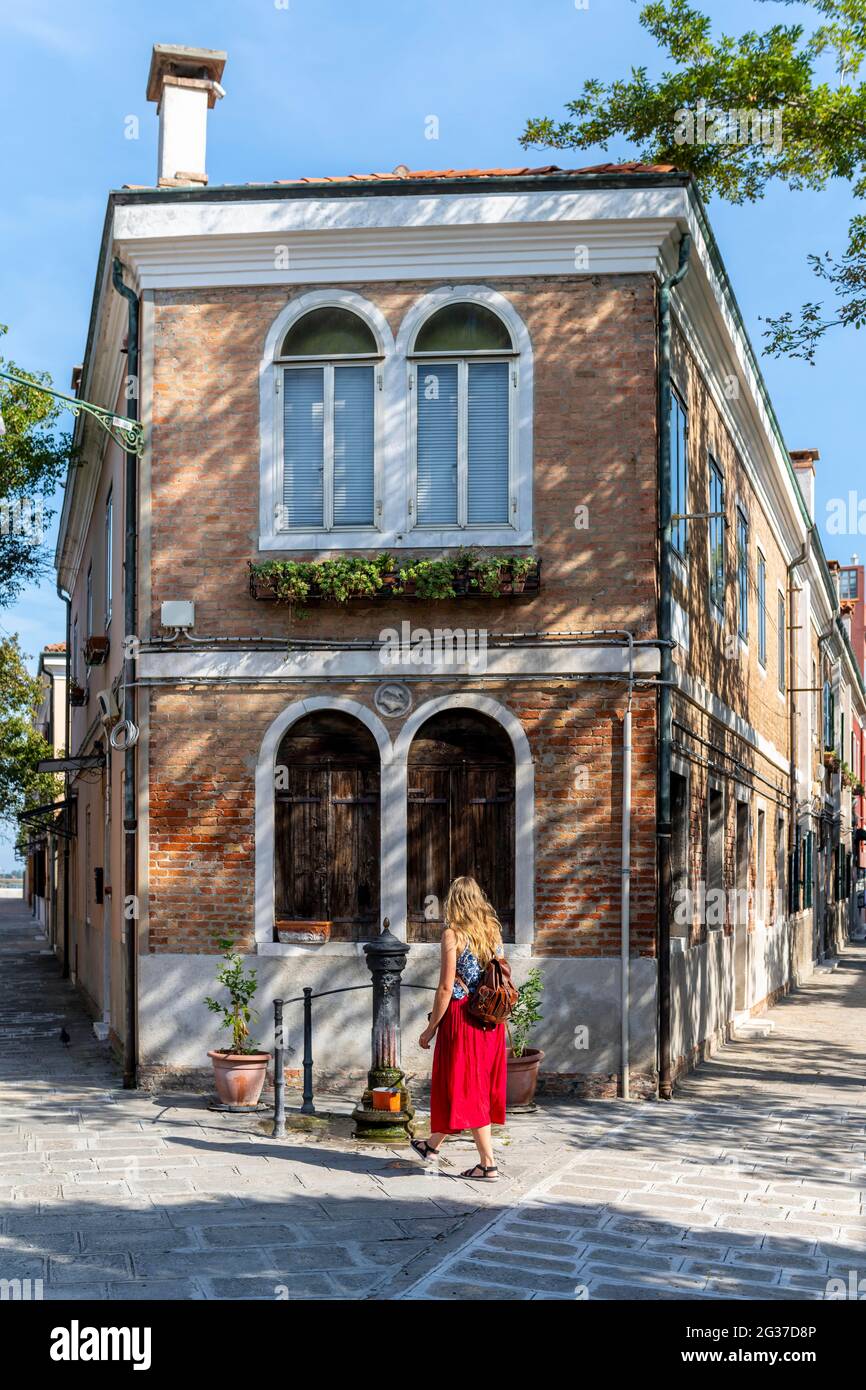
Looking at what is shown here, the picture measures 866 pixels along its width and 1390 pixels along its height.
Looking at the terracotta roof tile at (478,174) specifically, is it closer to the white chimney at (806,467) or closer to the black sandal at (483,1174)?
the black sandal at (483,1174)

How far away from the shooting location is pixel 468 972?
923cm

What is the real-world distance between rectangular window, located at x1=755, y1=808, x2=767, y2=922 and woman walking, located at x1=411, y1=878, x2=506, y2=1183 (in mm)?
11288

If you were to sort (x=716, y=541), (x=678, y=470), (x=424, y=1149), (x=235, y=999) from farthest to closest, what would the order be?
(x=716, y=541)
(x=678, y=470)
(x=235, y=999)
(x=424, y=1149)

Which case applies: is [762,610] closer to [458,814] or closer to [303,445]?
[458,814]

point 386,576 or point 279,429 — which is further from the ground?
point 279,429

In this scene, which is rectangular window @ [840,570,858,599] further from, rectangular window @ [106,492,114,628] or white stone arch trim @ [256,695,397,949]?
white stone arch trim @ [256,695,397,949]

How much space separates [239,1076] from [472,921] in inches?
114

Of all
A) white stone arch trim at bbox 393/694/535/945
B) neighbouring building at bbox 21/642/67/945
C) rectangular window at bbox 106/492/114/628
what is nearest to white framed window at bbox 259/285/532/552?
white stone arch trim at bbox 393/694/535/945

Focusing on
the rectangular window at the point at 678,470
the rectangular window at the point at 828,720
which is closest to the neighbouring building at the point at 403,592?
the rectangular window at the point at 678,470

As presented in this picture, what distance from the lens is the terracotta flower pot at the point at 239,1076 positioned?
11.2 metres

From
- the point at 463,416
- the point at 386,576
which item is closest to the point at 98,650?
the point at 386,576

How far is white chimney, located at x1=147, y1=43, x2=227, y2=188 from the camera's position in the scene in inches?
534

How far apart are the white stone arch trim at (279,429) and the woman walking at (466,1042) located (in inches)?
158
